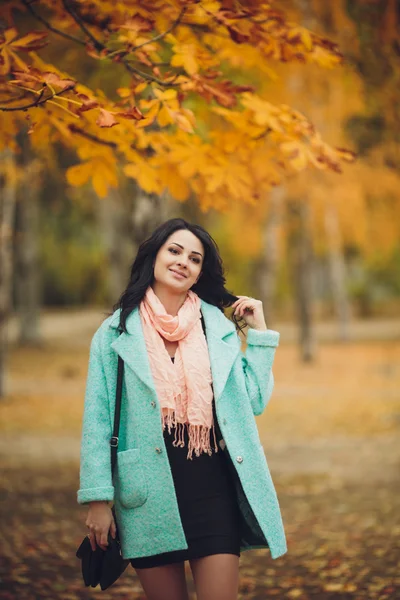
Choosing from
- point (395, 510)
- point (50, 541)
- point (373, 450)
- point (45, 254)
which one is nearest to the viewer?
point (50, 541)

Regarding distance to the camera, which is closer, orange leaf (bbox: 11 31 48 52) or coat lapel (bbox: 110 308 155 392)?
coat lapel (bbox: 110 308 155 392)

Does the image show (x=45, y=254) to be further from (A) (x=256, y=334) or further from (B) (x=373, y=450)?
(A) (x=256, y=334)

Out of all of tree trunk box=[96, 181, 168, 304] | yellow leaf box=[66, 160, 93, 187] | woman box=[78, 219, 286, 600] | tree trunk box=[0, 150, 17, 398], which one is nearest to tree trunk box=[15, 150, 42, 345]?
tree trunk box=[96, 181, 168, 304]

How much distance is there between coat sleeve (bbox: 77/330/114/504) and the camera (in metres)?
2.92

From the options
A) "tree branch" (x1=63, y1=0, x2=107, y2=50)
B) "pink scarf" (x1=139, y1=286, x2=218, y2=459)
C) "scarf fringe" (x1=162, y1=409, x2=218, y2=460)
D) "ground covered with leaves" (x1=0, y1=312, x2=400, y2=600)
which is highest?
"tree branch" (x1=63, y1=0, x2=107, y2=50)

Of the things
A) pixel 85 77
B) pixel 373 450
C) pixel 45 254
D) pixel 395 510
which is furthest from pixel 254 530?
pixel 45 254

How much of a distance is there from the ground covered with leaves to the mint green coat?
2030 millimetres

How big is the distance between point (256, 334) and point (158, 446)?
602mm

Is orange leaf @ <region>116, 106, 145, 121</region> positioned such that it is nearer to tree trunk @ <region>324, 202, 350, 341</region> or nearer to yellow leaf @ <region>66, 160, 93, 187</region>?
yellow leaf @ <region>66, 160, 93, 187</region>

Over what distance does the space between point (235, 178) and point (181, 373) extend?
6.20ft

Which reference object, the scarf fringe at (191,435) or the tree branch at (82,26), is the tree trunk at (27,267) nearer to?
the tree branch at (82,26)

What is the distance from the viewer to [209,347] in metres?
3.16

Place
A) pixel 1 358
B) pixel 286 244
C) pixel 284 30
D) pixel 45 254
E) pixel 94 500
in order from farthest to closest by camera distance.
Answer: pixel 45 254 < pixel 286 244 < pixel 1 358 < pixel 284 30 < pixel 94 500

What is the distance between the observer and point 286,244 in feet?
98.0
